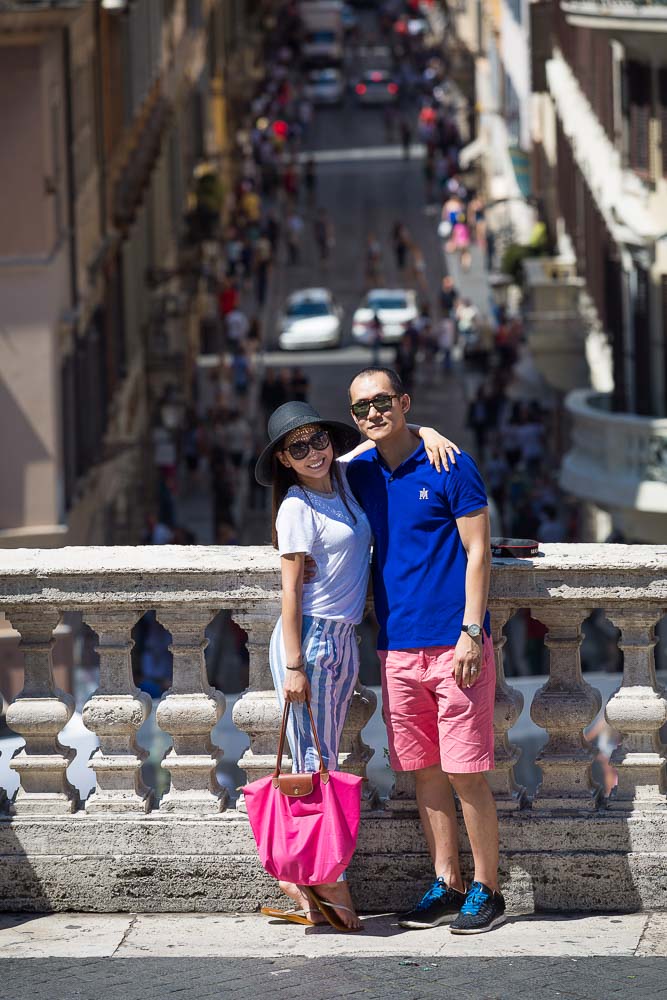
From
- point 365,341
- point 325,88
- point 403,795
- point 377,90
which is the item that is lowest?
point 365,341

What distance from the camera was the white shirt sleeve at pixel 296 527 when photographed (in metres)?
6.92

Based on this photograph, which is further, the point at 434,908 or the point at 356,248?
the point at 356,248

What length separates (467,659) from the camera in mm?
6863

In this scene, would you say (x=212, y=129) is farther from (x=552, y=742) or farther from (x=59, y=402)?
(x=552, y=742)

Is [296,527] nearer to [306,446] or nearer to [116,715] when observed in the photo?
[306,446]

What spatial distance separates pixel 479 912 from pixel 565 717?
682 millimetres

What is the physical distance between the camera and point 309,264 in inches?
2680

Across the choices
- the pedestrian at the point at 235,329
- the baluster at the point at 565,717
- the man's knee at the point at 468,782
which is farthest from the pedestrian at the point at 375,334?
the man's knee at the point at 468,782

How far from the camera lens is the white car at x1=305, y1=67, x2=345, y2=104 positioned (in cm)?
9756

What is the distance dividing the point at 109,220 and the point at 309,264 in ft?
113

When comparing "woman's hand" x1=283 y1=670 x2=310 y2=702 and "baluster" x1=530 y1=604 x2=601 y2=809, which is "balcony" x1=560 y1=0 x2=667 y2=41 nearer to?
"baluster" x1=530 y1=604 x2=601 y2=809

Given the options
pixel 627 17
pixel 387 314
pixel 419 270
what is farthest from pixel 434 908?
pixel 419 270

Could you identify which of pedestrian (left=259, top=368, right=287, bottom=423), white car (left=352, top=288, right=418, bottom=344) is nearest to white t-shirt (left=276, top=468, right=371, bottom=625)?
pedestrian (left=259, top=368, right=287, bottom=423)

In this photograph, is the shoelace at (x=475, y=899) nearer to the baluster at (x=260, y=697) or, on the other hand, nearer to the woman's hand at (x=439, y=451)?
the baluster at (x=260, y=697)
